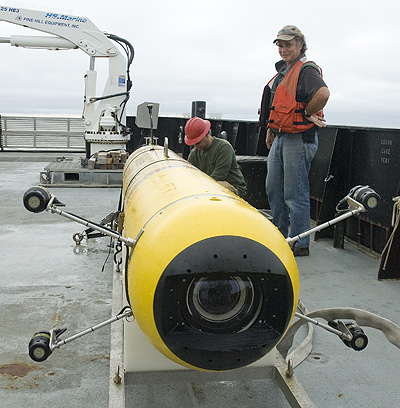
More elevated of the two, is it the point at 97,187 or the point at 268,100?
the point at 268,100

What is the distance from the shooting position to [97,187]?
8977mm

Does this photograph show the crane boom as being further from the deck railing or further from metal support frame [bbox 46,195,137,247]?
metal support frame [bbox 46,195,137,247]

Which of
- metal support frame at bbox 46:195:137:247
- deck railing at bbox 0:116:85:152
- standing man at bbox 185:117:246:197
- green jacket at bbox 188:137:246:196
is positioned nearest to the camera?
metal support frame at bbox 46:195:137:247

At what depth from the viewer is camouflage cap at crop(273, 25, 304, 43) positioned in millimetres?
4125

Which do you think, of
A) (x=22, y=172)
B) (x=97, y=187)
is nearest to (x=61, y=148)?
(x=22, y=172)

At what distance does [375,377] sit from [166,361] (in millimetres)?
1168

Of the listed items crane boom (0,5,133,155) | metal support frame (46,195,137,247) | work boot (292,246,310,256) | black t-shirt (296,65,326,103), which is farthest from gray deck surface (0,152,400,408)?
crane boom (0,5,133,155)

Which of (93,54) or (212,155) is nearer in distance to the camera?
(212,155)

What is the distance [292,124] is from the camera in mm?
4332

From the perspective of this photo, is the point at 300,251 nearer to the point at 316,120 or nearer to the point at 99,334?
the point at 316,120

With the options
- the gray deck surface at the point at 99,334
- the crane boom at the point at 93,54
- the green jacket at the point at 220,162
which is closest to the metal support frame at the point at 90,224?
the gray deck surface at the point at 99,334

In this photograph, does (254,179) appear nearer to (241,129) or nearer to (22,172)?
(241,129)

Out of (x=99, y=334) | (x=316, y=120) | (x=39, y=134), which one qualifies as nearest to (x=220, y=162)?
(x=316, y=120)

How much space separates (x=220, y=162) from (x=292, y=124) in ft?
2.50
